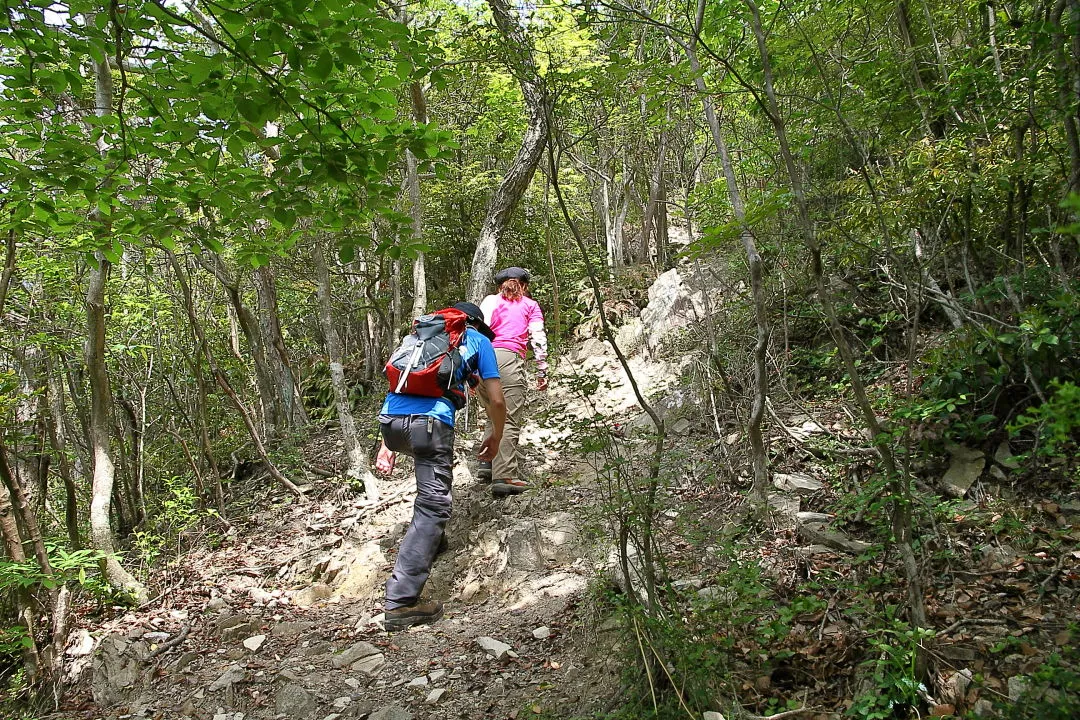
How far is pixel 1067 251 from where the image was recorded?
427cm

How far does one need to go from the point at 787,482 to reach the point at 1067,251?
2547 millimetres

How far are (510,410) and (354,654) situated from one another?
97.7 inches

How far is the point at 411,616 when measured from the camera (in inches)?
179

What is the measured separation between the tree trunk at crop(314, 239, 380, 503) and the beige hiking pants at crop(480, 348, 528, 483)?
5.77 ft

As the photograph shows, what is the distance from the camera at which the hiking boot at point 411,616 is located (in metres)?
4.52

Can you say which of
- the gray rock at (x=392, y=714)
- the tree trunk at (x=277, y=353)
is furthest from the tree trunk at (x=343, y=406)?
the gray rock at (x=392, y=714)

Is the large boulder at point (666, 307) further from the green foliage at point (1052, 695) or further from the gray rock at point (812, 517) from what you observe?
the green foliage at point (1052, 695)

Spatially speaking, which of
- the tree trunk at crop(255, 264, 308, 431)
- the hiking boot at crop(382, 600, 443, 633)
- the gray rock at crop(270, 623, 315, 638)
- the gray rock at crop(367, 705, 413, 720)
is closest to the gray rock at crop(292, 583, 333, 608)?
the gray rock at crop(270, 623, 315, 638)

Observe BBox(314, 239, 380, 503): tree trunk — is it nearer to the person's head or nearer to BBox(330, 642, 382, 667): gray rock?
the person's head

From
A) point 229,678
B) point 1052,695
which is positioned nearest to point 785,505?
point 1052,695

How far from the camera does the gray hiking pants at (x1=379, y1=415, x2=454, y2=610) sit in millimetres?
4617

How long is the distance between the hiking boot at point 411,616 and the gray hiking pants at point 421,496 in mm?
44

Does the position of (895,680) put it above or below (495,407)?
below

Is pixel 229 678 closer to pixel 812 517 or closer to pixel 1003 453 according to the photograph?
pixel 812 517
